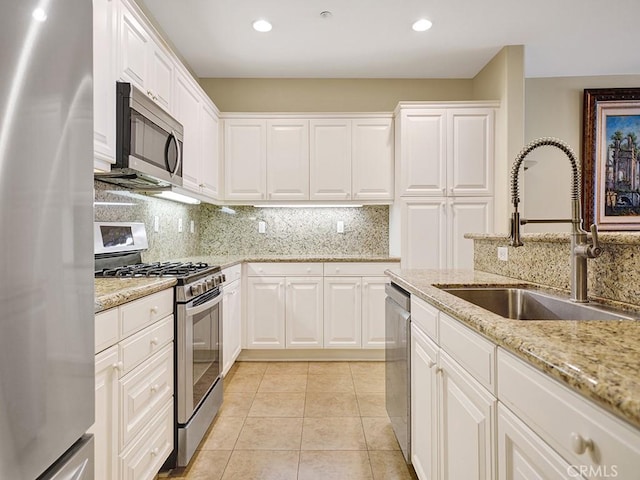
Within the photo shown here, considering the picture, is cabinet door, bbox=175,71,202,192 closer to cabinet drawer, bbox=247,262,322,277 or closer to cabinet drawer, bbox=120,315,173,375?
cabinet drawer, bbox=247,262,322,277

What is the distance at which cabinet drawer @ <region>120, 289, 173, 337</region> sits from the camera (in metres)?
1.43

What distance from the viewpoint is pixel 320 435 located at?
223 centimetres

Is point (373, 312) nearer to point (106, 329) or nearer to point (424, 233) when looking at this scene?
point (424, 233)

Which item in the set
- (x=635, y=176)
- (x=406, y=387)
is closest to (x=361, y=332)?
(x=406, y=387)

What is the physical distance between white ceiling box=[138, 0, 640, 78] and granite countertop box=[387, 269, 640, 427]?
8.40ft

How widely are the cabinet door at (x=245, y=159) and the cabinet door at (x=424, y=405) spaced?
2.50 metres

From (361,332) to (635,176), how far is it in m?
3.27

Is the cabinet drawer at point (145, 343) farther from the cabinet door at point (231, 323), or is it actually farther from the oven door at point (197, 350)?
the cabinet door at point (231, 323)

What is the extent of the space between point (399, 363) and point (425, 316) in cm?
49

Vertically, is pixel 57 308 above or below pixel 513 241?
below

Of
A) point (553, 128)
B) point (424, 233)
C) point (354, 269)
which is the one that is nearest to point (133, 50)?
point (354, 269)

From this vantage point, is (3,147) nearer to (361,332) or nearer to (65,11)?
(65,11)

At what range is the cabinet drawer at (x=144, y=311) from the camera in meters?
1.43

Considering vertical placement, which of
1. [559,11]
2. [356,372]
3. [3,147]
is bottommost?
[356,372]
